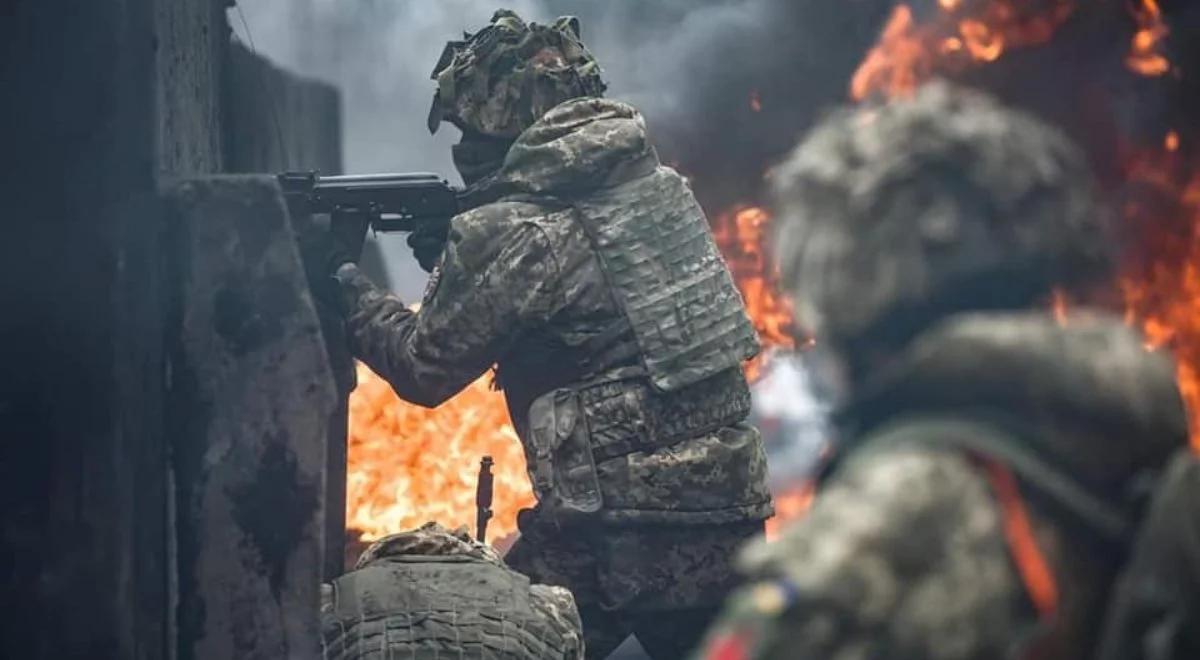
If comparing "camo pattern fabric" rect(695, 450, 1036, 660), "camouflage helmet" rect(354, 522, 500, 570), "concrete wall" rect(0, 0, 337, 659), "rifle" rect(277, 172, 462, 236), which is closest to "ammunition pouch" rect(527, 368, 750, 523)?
"camouflage helmet" rect(354, 522, 500, 570)

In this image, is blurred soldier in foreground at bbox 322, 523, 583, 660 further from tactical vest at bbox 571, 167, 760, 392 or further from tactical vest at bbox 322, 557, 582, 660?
tactical vest at bbox 571, 167, 760, 392

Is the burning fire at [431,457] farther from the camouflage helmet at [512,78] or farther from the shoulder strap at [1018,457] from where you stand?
the shoulder strap at [1018,457]

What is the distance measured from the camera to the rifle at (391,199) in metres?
5.43

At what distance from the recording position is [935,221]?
6.00ft

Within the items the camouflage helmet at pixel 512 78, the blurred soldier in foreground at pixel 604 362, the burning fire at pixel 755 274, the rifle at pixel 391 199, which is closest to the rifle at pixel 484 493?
the blurred soldier in foreground at pixel 604 362

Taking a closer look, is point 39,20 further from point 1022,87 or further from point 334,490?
point 1022,87

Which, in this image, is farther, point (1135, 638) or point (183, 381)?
point (183, 381)

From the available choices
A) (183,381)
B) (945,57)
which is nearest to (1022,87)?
(945,57)

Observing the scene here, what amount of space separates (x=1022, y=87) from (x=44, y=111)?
6.37m

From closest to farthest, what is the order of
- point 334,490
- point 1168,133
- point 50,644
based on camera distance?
point 50,644 → point 334,490 → point 1168,133

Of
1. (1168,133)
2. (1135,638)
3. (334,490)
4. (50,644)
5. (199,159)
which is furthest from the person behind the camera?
(1168,133)

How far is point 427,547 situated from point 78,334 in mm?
1127

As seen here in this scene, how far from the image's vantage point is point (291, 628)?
3.85m

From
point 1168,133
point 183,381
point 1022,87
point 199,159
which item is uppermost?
point 1022,87
